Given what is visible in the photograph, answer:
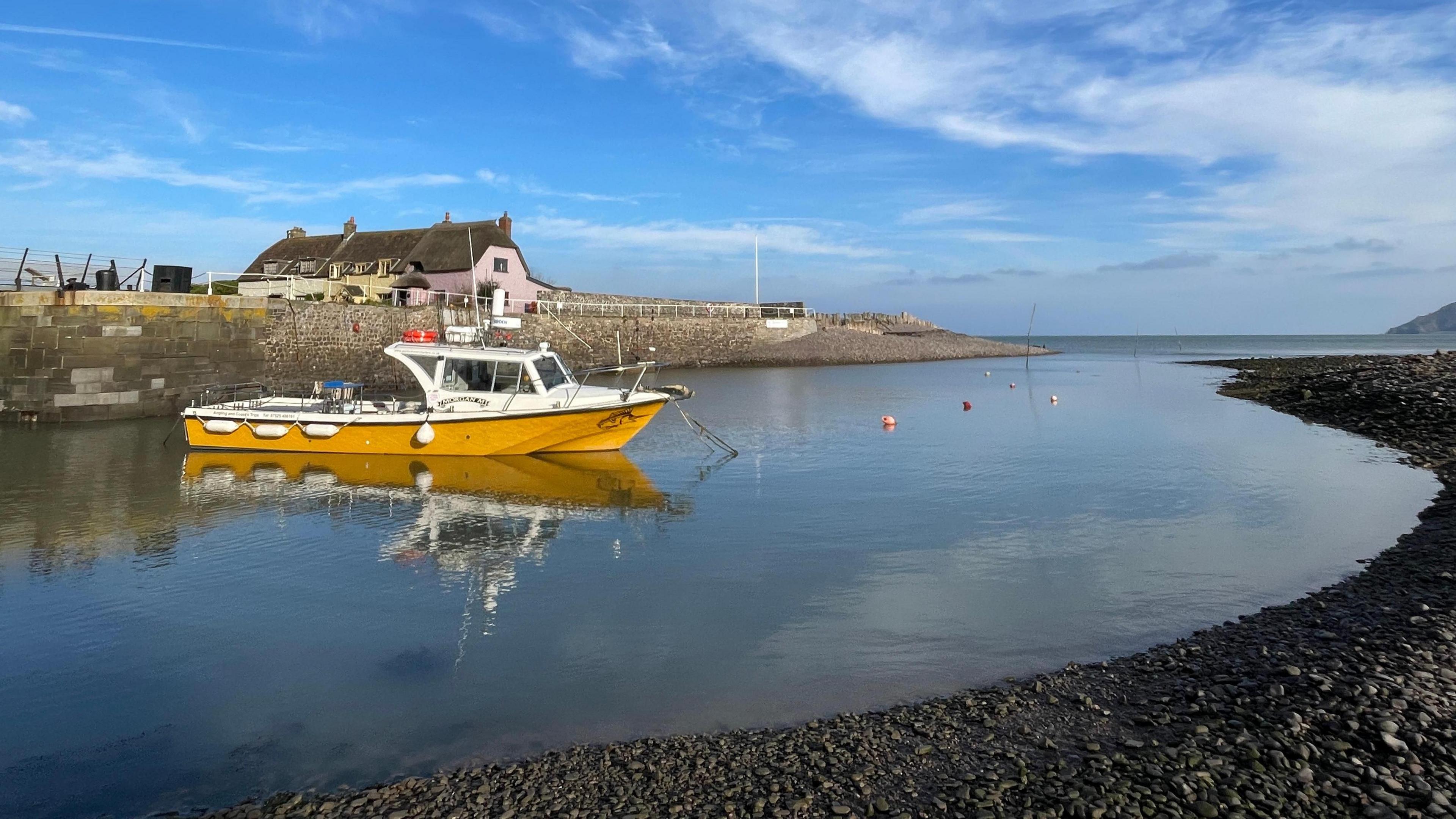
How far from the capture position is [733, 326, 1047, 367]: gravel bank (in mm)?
52312

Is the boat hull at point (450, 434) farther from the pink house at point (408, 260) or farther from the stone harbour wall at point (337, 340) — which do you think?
the pink house at point (408, 260)

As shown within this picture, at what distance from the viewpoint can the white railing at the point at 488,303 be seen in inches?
1398

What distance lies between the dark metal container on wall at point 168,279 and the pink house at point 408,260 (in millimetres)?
14146

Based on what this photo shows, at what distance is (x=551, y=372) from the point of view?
1703 cm

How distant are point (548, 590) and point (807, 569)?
2.66m

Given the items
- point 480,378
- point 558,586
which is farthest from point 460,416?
point 558,586

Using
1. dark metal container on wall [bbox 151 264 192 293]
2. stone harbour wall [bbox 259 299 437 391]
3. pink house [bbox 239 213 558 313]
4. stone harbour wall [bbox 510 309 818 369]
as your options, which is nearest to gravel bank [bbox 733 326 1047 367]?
stone harbour wall [bbox 510 309 818 369]

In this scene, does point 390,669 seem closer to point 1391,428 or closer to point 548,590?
point 548,590

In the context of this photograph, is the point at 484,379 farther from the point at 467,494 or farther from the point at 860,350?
the point at 860,350

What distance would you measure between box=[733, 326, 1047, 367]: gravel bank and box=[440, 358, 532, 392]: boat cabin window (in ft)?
112

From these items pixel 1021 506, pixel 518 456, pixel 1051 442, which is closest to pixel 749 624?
pixel 1021 506

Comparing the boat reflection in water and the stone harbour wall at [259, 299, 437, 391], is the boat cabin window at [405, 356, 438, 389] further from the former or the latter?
the stone harbour wall at [259, 299, 437, 391]

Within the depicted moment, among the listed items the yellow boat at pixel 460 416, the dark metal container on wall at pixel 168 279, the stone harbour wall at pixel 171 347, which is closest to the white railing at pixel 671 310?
the stone harbour wall at pixel 171 347

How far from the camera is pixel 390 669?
6.73 m
